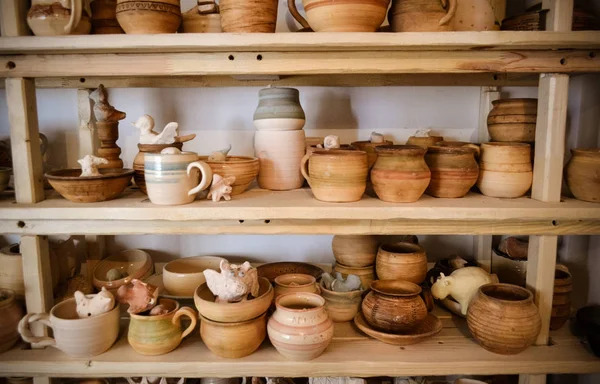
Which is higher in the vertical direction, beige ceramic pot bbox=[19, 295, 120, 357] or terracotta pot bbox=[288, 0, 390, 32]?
terracotta pot bbox=[288, 0, 390, 32]

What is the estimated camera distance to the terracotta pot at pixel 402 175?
1150 millimetres

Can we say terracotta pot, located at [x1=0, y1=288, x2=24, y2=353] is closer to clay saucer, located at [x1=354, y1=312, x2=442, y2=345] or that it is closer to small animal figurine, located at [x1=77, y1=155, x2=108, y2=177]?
small animal figurine, located at [x1=77, y1=155, x2=108, y2=177]

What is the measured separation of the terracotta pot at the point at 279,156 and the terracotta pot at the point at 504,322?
65cm

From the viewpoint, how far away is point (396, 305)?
119 cm

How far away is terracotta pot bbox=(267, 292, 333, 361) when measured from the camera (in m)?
1.12

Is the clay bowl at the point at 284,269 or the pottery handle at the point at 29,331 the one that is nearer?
the pottery handle at the point at 29,331

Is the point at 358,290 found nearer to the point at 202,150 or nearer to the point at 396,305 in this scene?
the point at 396,305

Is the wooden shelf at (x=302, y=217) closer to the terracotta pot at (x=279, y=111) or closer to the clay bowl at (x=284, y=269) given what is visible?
the terracotta pot at (x=279, y=111)

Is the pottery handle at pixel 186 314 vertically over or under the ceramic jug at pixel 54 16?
under

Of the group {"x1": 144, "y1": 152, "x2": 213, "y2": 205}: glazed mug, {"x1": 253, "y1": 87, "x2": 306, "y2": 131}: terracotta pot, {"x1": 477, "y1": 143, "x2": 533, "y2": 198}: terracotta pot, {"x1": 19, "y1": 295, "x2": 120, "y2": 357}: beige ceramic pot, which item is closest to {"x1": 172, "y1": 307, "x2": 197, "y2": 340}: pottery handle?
{"x1": 19, "y1": 295, "x2": 120, "y2": 357}: beige ceramic pot

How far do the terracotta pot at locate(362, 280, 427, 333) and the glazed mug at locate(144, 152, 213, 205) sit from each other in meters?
0.59

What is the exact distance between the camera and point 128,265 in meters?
1.53

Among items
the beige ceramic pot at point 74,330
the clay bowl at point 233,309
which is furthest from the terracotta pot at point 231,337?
the beige ceramic pot at point 74,330

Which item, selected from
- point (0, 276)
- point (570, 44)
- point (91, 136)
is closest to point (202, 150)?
point (91, 136)
